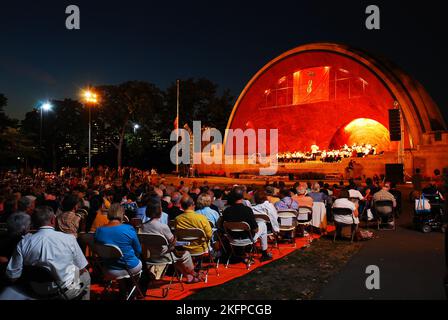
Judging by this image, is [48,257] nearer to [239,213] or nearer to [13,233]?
[13,233]

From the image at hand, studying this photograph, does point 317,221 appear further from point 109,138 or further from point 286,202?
point 109,138

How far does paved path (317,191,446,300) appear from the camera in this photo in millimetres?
4754

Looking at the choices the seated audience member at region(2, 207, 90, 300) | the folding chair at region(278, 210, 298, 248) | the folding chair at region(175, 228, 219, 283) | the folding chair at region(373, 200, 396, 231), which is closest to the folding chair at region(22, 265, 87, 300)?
the seated audience member at region(2, 207, 90, 300)

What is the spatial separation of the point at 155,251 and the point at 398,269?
400 cm

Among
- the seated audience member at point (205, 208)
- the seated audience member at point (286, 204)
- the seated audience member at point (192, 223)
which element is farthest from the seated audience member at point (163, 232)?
the seated audience member at point (286, 204)

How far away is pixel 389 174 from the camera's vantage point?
19.1 meters

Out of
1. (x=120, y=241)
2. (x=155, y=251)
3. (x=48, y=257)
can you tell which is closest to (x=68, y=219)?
(x=120, y=241)

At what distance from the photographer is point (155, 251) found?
5.05 meters

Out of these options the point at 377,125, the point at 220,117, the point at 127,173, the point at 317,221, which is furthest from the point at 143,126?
the point at 317,221

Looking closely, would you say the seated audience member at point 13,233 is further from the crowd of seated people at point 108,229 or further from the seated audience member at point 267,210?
the seated audience member at point 267,210

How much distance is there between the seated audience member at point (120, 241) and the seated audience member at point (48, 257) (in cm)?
63

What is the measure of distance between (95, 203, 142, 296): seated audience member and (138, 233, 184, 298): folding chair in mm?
389

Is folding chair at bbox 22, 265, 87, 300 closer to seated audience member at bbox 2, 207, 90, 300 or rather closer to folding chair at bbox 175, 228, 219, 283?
seated audience member at bbox 2, 207, 90, 300
